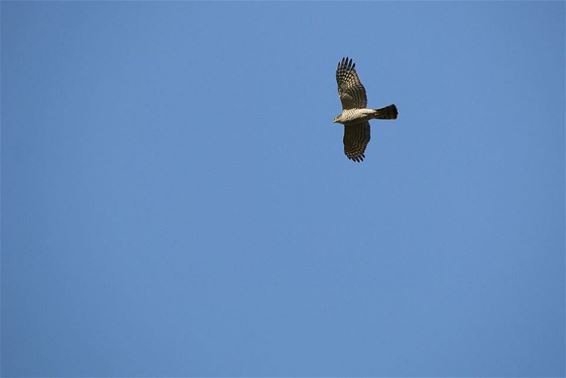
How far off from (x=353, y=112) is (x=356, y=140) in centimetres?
155

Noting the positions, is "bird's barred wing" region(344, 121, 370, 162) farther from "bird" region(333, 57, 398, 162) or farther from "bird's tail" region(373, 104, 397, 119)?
"bird's tail" region(373, 104, 397, 119)

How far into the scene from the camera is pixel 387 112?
71.2 feet

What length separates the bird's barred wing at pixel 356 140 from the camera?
2405 centimetres

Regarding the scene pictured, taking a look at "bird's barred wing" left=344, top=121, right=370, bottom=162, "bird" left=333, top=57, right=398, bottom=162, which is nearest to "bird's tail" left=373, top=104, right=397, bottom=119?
"bird" left=333, top=57, right=398, bottom=162

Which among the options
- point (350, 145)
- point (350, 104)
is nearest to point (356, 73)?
point (350, 104)

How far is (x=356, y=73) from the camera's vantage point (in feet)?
76.9

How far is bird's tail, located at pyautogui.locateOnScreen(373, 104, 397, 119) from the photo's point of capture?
2150 centimetres

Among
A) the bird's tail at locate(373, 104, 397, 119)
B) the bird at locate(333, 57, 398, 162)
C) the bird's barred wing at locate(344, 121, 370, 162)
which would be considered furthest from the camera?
the bird's barred wing at locate(344, 121, 370, 162)

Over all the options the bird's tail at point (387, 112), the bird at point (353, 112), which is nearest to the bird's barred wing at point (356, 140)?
the bird at point (353, 112)

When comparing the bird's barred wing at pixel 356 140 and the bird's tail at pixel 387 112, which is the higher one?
the bird's barred wing at pixel 356 140

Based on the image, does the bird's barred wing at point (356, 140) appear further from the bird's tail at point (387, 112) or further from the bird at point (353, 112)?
the bird's tail at point (387, 112)

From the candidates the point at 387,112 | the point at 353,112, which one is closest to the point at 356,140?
the point at 353,112

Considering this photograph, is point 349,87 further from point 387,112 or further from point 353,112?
point 387,112

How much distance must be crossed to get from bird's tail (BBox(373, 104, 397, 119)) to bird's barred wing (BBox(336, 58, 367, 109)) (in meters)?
1.10
